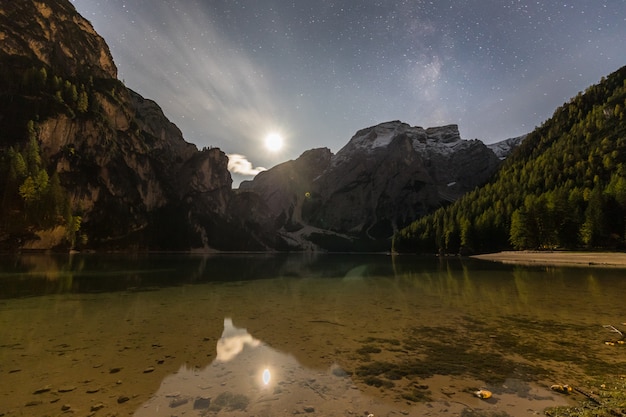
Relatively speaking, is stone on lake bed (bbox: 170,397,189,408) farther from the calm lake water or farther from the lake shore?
the lake shore

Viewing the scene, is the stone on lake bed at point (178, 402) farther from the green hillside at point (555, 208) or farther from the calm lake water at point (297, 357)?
the green hillside at point (555, 208)

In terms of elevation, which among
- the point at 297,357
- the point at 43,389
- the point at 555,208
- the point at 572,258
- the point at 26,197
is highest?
the point at 26,197

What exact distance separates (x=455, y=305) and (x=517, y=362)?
515 inches

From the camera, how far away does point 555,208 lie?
344ft

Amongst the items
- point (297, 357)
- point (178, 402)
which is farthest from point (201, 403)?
point (297, 357)

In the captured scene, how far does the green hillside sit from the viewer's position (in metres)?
96.9

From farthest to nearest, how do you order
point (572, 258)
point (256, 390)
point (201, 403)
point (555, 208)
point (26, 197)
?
point (26, 197) < point (555, 208) < point (572, 258) < point (256, 390) < point (201, 403)

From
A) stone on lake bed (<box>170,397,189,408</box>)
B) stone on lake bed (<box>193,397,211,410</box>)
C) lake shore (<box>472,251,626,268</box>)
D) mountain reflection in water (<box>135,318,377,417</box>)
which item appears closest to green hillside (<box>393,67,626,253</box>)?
lake shore (<box>472,251,626,268</box>)

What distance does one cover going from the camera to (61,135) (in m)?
176

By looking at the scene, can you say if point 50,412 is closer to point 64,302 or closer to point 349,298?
point 64,302

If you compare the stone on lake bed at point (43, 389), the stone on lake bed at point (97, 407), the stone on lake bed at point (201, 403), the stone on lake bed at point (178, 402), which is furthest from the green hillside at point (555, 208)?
the stone on lake bed at point (43, 389)

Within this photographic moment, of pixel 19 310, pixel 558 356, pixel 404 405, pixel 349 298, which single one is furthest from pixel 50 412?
pixel 349 298

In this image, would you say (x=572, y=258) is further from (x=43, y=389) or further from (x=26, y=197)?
(x=26, y=197)

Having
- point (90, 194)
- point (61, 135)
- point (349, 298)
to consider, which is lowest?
point (349, 298)
